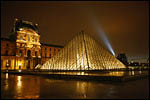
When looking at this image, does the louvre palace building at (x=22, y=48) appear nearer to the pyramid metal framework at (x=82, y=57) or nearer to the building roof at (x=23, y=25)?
the building roof at (x=23, y=25)

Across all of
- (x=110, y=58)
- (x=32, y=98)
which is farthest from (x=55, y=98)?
(x=110, y=58)

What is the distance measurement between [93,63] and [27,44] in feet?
98.0

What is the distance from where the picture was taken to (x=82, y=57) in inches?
707

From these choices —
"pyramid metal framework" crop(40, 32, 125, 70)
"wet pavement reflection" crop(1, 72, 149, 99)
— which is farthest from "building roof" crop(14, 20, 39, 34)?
"wet pavement reflection" crop(1, 72, 149, 99)

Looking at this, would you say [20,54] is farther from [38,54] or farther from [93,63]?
[93,63]

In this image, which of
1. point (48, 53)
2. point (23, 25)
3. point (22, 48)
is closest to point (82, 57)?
point (22, 48)

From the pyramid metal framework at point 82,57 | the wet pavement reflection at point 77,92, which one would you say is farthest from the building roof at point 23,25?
the wet pavement reflection at point 77,92

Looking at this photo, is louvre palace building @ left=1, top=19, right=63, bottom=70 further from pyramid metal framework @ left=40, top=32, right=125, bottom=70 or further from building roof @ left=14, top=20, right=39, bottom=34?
pyramid metal framework @ left=40, top=32, right=125, bottom=70

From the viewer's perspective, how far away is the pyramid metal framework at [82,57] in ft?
57.0

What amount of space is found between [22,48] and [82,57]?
91.2ft

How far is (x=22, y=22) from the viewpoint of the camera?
4259 cm

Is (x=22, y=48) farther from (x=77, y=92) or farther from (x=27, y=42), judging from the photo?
(x=77, y=92)

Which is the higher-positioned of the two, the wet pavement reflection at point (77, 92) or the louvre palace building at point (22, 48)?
the louvre palace building at point (22, 48)

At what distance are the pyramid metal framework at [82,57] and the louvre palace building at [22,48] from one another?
69.8ft
